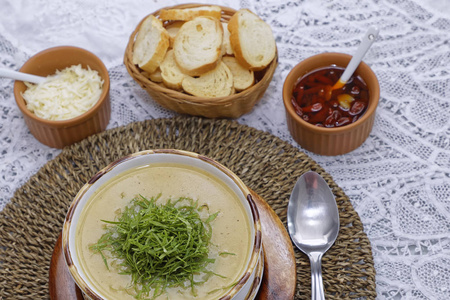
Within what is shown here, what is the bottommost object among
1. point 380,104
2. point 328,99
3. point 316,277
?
point 316,277

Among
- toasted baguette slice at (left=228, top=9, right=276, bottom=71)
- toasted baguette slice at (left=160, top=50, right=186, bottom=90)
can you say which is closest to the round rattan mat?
toasted baguette slice at (left=160, top=50, right=186, bottom=90)

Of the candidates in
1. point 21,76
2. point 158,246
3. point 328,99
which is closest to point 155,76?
point 21,76

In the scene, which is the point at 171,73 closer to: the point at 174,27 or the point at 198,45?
the point at 198,45

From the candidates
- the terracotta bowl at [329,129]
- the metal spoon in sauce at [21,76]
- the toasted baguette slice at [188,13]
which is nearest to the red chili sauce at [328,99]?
the terracotta bowl at [329,129]

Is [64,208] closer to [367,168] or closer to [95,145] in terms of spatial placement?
[95,145]

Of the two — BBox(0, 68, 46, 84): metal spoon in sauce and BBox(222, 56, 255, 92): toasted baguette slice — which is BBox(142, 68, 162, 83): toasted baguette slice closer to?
BBox(222, 56, 255, 92): toasted baguette slice

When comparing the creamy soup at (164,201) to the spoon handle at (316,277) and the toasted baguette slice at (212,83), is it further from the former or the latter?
the toasted baguette slice at (212,83)

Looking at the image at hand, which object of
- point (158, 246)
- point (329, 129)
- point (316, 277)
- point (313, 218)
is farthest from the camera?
point (329, 129)
